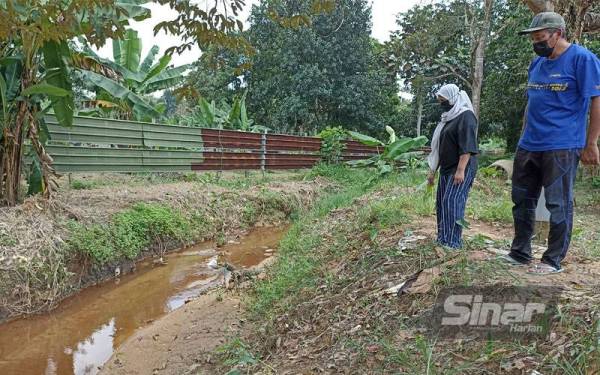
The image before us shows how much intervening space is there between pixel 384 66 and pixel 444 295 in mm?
19117

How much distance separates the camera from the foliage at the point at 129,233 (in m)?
5.56

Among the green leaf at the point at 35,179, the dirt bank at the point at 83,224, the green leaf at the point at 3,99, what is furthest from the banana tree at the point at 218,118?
the green leaf at the point at 3,99

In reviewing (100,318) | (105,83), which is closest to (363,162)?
(105,83)

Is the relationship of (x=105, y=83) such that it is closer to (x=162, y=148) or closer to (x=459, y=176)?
(x=162, y=148)

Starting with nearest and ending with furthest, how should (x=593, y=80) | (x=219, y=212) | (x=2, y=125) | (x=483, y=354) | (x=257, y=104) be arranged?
(x=483, y=354)
(x=593, y=80)
(x=2, y=125)
(x=219, y=212)
(x=257, y=104)

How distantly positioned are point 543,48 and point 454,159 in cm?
108

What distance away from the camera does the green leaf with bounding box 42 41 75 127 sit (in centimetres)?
530

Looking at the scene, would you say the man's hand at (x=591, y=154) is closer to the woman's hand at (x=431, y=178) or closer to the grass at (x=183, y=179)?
the woman's hand at (x=431, y=178)

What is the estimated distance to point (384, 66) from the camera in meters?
20.6

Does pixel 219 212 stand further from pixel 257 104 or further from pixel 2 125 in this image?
pixel 257 104

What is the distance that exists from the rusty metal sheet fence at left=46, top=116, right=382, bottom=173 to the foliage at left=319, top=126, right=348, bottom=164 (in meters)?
0.59

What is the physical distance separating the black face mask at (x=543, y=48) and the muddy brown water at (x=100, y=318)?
4.27m

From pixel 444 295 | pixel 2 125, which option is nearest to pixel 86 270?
pixel 2 125

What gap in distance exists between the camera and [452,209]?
3.61 metres
